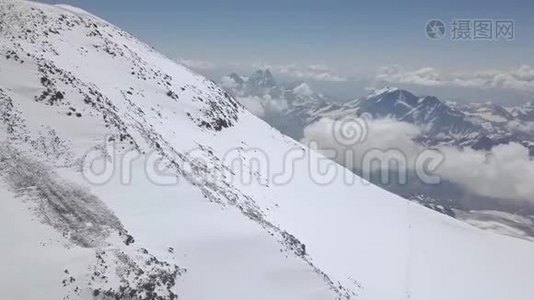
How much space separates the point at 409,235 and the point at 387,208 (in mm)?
8524

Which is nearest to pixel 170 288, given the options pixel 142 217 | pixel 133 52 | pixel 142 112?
pixel 142 217

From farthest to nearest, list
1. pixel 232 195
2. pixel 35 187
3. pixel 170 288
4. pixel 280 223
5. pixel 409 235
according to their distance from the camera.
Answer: pixel 409 235
pixel 280 223
pixel 232 195
pixel 35 187
pixel 170 288

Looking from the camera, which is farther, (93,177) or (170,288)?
(93,177)

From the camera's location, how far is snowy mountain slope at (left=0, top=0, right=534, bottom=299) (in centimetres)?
2489

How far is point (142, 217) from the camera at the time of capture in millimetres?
29891

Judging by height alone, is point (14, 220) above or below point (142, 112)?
below

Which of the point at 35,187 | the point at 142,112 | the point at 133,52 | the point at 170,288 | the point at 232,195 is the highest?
the point at 133,52

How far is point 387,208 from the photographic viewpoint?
231ft

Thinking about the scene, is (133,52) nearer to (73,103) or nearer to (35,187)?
(73,103)

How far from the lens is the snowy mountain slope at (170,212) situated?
24891mm

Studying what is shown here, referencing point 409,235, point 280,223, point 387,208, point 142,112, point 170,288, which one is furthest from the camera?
point 387,208

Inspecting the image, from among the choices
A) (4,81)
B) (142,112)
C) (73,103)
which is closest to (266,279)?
(73,103)

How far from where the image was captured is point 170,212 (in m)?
32.0

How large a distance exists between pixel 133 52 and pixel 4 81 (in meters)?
43.5
